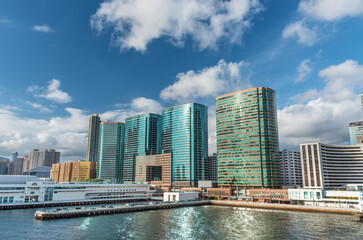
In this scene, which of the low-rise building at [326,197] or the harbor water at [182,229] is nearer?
the harbor water at [182,229]

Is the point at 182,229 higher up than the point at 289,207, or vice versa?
the point at 289,207

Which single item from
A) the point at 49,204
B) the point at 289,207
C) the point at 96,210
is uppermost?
the point at 96,210

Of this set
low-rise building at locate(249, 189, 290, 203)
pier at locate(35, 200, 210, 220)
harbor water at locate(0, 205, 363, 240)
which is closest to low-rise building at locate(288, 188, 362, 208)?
low-rise building at locate(249, 189, 290, 203)

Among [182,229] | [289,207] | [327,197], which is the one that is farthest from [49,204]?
→ [327,197]

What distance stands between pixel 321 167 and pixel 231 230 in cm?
13315

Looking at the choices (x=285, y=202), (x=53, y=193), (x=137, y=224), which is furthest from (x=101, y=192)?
(x=285, y=202)

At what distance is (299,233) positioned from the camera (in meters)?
84.1

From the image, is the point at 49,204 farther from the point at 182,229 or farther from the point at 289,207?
the point at 289,207

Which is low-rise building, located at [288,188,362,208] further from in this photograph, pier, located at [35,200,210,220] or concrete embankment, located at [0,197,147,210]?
concrete embankment, located at [0,197,147,210]

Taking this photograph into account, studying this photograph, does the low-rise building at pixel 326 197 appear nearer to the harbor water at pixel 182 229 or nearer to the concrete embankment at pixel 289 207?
the concrete embankment at pixel 289 207

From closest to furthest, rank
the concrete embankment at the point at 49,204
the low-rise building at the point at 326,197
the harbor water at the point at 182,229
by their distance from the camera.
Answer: the harbor water at the point at 182,229
the low-rise building at the point at 326,197
the concrete embankment at the point at 49,204

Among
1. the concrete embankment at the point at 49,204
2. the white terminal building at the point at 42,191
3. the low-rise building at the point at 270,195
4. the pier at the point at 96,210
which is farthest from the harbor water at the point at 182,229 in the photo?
the low-rise building at the point at 270,195

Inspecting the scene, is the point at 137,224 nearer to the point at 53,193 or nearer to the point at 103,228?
the point at 103,228

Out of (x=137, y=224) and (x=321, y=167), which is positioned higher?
(x=321, y=167)
